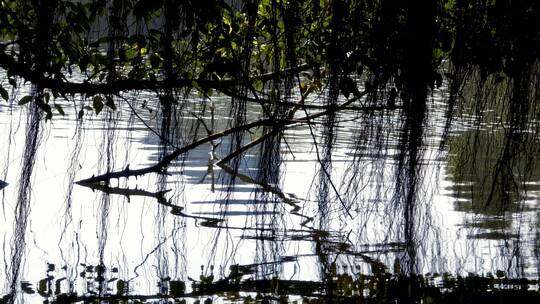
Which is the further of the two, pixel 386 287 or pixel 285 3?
pixel 386 287

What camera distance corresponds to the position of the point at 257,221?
3.35 m

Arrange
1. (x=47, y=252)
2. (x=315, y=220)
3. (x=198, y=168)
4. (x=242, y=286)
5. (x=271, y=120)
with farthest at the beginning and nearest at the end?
1. (x=198, y=168)
2. (x=315, y=220)
3. (x=47, y=252)
4. (x=242, y=286)
5. (x=271, y=120)

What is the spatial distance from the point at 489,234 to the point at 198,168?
411 centimetres

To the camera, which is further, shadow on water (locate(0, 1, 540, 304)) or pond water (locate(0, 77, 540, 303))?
pond water (locate(0, 77, 540, 303))

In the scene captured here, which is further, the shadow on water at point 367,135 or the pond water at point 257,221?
the pond water at point 257,221

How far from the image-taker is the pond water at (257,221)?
10.1ft

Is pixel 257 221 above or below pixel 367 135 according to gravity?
below

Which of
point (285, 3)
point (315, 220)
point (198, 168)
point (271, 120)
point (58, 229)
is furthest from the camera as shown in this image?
point (198, 168)

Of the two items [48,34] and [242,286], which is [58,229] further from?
[48,34]

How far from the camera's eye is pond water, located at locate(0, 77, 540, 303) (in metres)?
3.06

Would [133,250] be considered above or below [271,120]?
below

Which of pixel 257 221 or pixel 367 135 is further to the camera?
pixel 257 221

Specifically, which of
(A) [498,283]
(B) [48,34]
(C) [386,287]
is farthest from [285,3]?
(A) [498,283]

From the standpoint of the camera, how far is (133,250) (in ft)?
20.9
